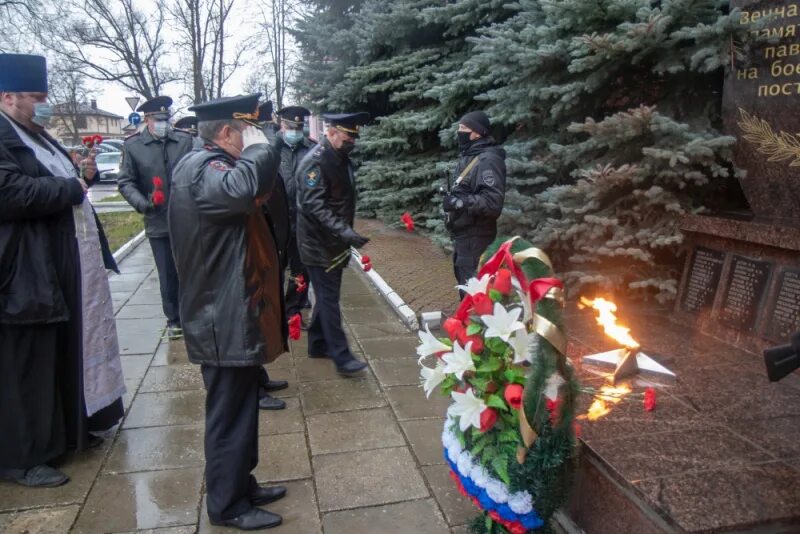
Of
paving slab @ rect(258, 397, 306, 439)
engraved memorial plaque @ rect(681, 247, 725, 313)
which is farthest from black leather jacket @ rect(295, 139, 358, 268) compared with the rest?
engraved memorial plaque @ rect(681, 247, 725, 313)

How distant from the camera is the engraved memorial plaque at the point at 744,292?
4.36 metres

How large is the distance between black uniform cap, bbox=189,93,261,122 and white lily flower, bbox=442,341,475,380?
143 cm

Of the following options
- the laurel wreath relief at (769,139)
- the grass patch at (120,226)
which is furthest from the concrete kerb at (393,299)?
the grass patch at (120,226)

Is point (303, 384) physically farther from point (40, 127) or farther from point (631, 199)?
point (631, 199)

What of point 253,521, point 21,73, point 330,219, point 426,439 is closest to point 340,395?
point 426,439

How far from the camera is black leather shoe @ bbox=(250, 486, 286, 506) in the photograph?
315 cm

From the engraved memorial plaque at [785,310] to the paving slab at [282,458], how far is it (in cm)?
322

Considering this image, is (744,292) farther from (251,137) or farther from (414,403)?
(251,137)

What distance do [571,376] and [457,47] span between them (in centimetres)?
906

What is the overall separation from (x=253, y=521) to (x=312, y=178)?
253 cm

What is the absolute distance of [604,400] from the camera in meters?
3.35

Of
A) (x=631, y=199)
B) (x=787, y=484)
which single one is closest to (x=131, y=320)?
(x=631, y=199)

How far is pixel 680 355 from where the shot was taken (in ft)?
13.8

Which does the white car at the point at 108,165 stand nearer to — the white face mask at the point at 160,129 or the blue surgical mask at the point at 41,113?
the white face mask at the point at 160,129
